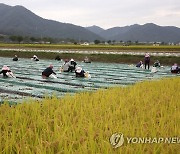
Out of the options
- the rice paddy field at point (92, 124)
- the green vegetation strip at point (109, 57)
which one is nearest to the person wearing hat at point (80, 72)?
the rice paddy field at point (92, 124)

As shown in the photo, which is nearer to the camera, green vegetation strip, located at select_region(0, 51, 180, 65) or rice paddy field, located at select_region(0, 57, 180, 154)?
rice paddy field, located at select_region(0, 57, 180, 154)

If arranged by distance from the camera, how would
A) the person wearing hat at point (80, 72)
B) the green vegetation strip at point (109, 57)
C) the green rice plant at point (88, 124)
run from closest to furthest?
the green rice plant at point (88, 124) < the person wearing hat at point (80, 72) < the green vegetation strip at point (109, 57)

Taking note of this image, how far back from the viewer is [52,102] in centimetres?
674

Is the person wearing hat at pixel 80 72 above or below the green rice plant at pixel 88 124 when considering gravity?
below

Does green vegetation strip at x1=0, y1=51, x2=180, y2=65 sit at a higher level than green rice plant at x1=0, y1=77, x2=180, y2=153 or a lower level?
lower

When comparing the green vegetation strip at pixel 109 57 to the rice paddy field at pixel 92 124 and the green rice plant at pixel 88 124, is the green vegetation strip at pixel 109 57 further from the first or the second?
the green rice plant at pixel 88 124

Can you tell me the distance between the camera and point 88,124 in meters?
4.69

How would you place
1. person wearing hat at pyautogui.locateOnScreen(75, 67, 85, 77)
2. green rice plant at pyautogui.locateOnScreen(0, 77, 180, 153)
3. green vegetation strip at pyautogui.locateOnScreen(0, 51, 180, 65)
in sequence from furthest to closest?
green vegetation strip at pyautogui.locateOnScreen(0, 51, 180, 65), person wearing hat at pyautogui.locateOnScreen(75, 67, 85, 77), green rice plant at pyautogui.locateOnScreen(0, 77, 180, 153)

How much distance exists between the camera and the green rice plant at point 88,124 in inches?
145

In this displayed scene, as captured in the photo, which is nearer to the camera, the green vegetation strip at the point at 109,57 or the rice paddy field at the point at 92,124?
the rice paddy field at the point at 92,124

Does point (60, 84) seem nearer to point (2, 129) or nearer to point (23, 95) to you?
point (23, 95)

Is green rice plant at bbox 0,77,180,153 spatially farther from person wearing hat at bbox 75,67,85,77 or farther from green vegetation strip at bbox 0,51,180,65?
green vegetation strip at bbox 0,51,180,65

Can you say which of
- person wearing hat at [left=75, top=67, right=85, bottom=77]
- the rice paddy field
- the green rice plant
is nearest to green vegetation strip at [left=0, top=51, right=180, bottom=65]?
person wearing hat at [left=75, top=67, right=85, bottom=77]

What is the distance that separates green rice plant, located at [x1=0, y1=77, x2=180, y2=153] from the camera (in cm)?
367
